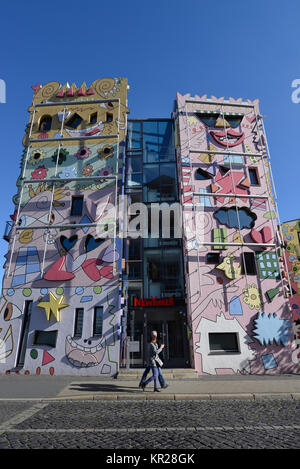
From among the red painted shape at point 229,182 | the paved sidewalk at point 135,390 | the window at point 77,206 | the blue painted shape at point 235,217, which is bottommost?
the paved sidewalk at point 135,390

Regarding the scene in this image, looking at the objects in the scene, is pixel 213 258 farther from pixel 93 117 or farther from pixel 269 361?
pixel 93 117

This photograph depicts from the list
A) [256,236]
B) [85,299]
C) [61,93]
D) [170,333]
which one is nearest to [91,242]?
[85,299]

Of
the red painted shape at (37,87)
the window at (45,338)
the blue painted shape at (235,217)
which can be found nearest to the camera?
the window at (45,338)

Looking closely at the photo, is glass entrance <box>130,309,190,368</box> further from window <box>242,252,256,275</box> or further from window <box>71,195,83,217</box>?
window <box>71,195,83,217</box>

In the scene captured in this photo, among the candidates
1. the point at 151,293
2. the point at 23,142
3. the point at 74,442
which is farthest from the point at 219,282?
Answer: the point at 23,142

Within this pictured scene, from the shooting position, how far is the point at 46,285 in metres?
14.6

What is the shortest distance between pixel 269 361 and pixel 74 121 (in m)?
19.3

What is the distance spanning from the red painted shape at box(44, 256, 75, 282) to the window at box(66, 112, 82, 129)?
33.2 ft

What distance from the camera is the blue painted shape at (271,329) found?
13930 mm

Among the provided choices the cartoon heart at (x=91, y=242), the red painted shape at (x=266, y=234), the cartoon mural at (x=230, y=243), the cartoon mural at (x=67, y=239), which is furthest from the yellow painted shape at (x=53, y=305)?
the red painted shape at (x=266, y=234)

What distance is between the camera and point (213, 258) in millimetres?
15500

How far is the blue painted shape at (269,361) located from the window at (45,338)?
10820mm

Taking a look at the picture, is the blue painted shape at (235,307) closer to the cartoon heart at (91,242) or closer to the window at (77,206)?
the cartoon heart at (91,242)
